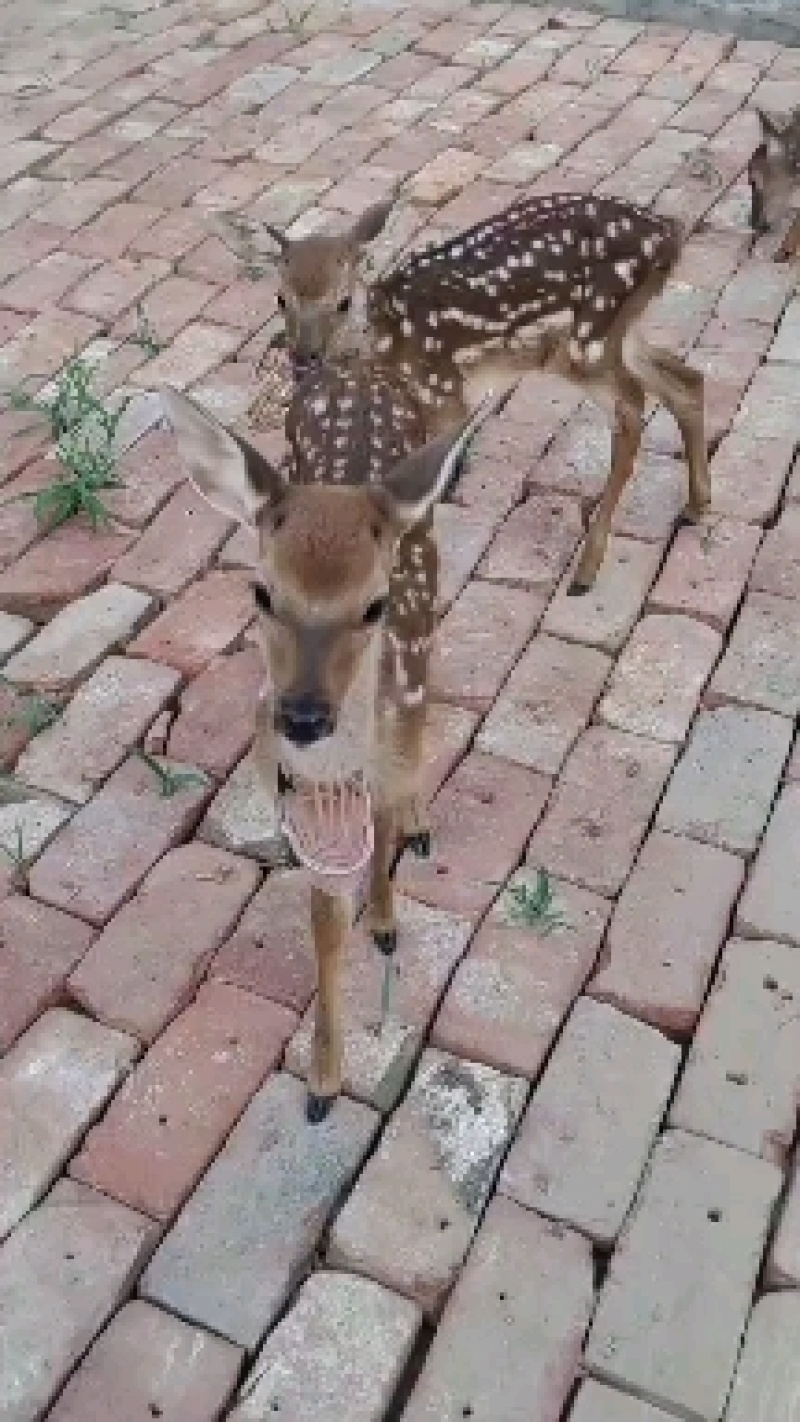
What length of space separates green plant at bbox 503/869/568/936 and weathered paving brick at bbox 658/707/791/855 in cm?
38

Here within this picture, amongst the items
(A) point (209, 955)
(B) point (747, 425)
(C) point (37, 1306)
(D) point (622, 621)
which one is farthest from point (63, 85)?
(C) point (37, 1306)

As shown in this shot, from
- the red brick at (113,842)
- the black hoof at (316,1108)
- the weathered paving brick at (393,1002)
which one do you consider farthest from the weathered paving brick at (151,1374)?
the red brick at (113,842)

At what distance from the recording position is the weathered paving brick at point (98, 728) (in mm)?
4184

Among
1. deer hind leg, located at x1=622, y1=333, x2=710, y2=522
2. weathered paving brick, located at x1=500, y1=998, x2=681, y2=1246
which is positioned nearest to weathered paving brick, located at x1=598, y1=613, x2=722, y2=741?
deer hind leg, located at x1=622, y1=333, x2=710, y2=522

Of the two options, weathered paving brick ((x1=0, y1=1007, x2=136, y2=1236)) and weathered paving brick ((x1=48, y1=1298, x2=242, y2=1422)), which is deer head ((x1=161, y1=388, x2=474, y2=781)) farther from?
weathered paving brick ((x1=48, y1=1298, x2=242, y2=1422))

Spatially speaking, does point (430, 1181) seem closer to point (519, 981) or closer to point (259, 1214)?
point (259, 1214)

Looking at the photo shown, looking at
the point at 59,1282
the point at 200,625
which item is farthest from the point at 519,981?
the point at 200,625

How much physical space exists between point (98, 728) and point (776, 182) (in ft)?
11.6

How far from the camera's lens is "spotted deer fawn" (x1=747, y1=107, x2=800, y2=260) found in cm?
627

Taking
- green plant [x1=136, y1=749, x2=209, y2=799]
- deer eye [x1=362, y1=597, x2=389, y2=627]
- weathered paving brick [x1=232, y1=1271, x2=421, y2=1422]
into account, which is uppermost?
deer eye [x1=362, y1=597, x2=389, y2=627]

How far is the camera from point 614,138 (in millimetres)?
7016

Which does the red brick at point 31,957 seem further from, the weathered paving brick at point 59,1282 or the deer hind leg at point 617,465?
the deer hind leg at point 617,465

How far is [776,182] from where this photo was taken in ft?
20.6

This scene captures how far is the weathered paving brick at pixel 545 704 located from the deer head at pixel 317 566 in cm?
114
